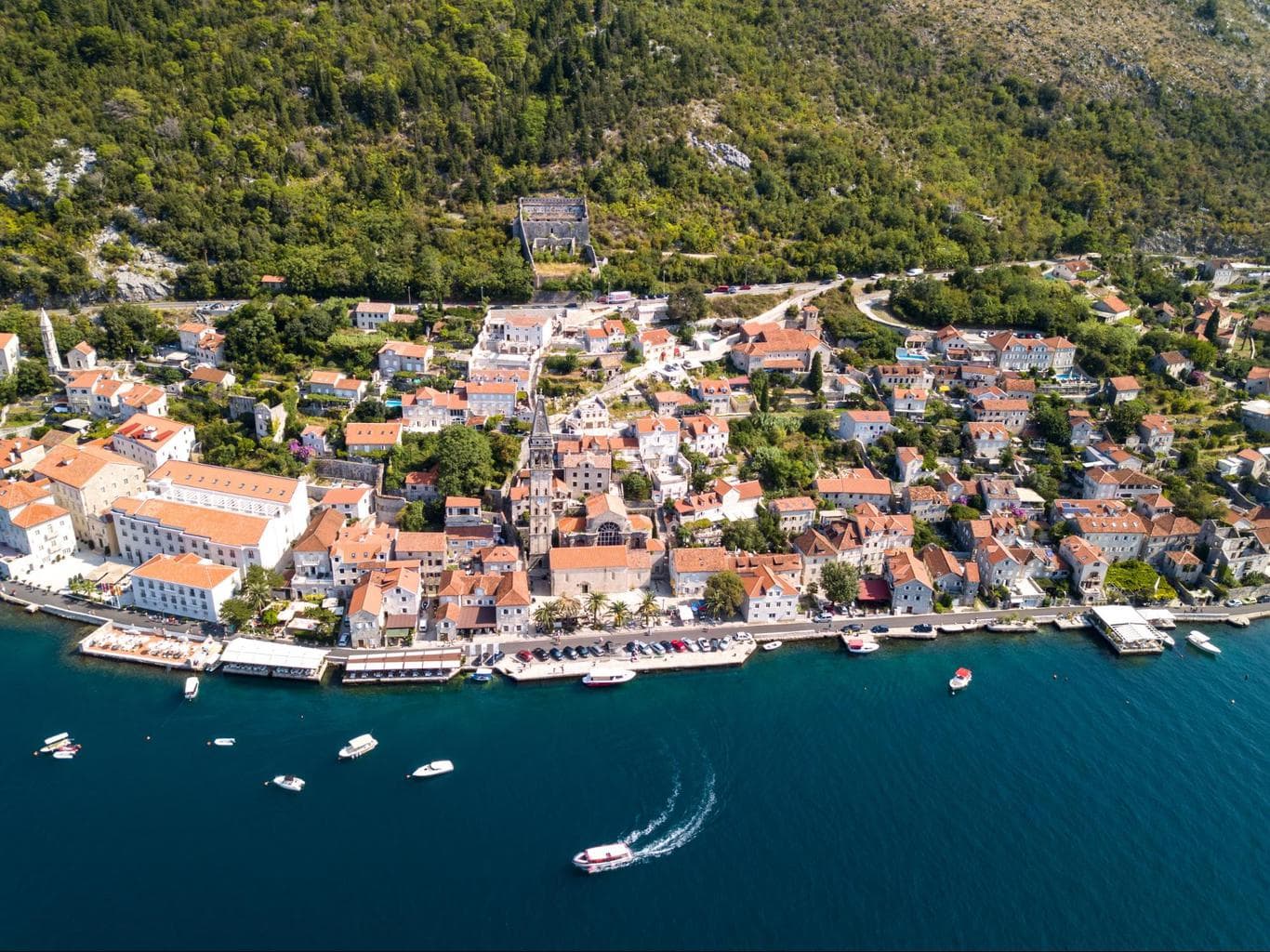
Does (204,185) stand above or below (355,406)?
above

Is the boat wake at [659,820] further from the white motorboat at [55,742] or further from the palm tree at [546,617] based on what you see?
the white motorboat at [55,742]

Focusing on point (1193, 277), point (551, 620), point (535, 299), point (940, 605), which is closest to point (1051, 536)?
point (940, 605)

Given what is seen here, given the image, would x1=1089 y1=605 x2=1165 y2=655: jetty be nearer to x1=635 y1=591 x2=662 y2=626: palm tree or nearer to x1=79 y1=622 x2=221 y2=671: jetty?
x1=635 y1=591 x2=662 y2=626: palm tree

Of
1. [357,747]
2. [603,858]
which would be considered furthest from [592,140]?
[603,858]

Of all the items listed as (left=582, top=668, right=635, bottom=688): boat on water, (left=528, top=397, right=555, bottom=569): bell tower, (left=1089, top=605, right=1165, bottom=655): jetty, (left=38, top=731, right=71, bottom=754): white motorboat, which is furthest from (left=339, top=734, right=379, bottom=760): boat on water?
(left=1089, top=605, right=1165, bottom=655): jetty

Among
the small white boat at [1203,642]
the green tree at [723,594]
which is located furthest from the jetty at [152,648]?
the small white boat at [1203,642]

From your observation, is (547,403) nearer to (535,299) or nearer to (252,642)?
(535,299)
